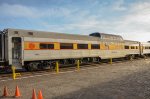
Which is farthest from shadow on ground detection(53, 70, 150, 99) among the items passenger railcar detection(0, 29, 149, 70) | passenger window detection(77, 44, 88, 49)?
passenger window detection(77, 44, 88, 49)

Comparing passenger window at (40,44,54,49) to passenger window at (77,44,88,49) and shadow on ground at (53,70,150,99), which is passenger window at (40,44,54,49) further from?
shadow on ground at (53,70,150,99)

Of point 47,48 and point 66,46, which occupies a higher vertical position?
point 66,46

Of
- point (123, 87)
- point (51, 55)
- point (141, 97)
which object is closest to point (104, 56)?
point (51, 55)

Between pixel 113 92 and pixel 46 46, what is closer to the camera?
Answer: pixel 113 92

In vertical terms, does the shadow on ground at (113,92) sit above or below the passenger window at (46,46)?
below

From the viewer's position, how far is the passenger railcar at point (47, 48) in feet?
70.6

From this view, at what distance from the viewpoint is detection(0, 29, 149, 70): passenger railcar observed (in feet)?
70.6

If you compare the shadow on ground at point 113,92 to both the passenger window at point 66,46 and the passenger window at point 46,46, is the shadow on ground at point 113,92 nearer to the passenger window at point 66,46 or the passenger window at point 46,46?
the passenger window at point 46,46

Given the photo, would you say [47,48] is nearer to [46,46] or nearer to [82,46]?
[46,46]

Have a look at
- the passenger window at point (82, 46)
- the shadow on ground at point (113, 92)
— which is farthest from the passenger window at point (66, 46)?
the shadow on ground at point (113, 92)

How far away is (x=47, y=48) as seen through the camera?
80.4 ft

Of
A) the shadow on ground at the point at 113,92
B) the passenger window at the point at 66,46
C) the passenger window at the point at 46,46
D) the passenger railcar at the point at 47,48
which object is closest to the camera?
the shadow on ground at the point at 113,92

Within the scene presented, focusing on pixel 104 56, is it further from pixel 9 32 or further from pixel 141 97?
pixel 141 97

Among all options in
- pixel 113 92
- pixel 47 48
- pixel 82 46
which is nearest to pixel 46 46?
pixel 47 48
